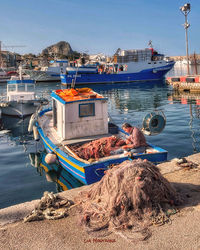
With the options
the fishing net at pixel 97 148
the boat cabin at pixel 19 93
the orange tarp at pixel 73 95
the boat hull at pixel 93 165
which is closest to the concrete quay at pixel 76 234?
the boat hull at pixel 93 165

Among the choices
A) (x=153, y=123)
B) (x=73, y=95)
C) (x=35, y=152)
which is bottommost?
(x=35, y=152)

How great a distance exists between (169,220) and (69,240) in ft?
6.47

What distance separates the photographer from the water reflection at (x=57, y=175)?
9776 mm

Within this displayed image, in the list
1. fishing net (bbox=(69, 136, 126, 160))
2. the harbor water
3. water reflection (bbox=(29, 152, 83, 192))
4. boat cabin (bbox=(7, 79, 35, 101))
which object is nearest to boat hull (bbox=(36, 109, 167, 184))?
fishing net (bbox=(69, 136, 126, 160))

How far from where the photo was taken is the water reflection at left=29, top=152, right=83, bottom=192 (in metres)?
9.78

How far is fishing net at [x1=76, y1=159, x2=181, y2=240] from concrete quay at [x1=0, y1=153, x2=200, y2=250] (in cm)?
20

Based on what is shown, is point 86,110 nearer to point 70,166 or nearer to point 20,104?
point 70,166

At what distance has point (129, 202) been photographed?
546 cm

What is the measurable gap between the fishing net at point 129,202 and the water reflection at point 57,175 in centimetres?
375

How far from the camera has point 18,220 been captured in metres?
5.59

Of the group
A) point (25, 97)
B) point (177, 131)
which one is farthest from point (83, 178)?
point (25, 97)

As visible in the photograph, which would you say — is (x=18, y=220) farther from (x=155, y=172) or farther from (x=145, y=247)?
(x=155, y=172)

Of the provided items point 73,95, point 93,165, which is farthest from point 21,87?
point 93,165

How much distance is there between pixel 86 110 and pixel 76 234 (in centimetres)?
665
